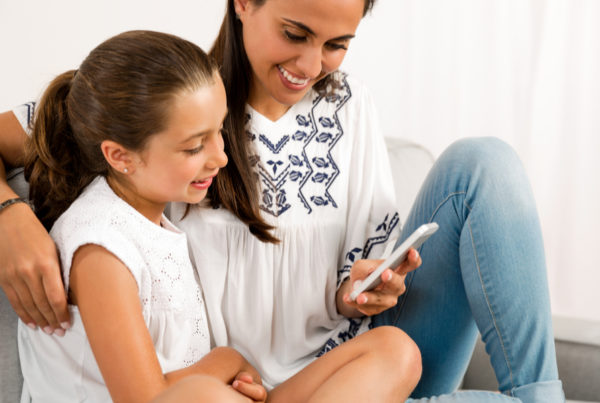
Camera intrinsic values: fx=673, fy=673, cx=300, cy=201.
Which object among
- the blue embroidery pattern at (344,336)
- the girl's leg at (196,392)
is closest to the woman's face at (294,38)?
the blue embroidery pattern at (344,336)

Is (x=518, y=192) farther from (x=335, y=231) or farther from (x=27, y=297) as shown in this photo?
(x=27, y=297)

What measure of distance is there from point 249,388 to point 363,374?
0.18 meters

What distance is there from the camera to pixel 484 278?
1.09 metres

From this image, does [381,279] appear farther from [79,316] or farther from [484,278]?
[79,316]

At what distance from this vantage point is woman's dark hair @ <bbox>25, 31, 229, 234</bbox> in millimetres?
967

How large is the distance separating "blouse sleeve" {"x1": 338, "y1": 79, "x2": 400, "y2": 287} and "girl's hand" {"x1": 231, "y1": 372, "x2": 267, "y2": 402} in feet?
0.99

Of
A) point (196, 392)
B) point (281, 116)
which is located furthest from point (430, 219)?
point (196, 392)

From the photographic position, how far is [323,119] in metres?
1.29

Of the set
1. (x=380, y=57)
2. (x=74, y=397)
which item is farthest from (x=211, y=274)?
(x=380, y=57)

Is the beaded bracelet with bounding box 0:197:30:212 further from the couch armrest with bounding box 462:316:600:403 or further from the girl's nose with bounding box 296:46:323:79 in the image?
the couch armrest with bounding box 462:316:600:403

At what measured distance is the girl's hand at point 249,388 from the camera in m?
1.01

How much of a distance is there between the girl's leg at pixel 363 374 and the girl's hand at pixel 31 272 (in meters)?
0.37

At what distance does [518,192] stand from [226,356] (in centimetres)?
54

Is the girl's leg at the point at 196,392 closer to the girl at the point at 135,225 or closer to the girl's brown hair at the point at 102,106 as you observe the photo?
the girl at the point at 135,225
